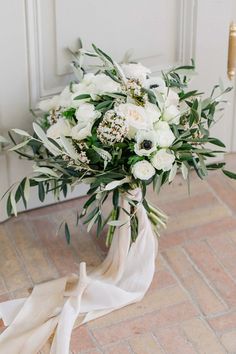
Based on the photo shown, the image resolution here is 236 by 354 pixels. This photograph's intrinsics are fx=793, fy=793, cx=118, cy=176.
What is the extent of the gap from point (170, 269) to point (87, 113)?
0.58 metres

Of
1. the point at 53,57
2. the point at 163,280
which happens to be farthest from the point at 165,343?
the point at 53,57

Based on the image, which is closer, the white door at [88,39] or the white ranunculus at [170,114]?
the white ranunculus at [170,114]

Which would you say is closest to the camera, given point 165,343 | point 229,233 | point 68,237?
point 165,343

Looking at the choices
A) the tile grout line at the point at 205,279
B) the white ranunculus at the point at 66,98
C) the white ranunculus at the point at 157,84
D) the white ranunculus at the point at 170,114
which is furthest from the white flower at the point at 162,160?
the tile grout line at the point at 205,279

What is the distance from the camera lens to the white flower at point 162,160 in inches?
84.8

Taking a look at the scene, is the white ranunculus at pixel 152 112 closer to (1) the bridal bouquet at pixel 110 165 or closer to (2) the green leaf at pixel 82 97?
(1) the bridal bouquet at pixel 110 165

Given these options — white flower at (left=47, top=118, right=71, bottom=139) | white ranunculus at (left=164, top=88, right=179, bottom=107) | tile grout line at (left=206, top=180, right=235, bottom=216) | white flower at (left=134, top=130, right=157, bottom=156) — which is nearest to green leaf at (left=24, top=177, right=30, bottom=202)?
white flower at (left=47, top=118, right=71, bottom=139)

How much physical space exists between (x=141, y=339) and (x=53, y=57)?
3.03 feet

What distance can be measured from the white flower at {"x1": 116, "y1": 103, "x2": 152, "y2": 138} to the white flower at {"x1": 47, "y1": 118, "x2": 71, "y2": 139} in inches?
6.8

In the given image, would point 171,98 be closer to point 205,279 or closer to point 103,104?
point 103,104

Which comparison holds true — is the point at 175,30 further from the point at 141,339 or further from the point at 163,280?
the point at 141,339

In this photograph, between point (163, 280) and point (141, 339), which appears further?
point (163, 280)

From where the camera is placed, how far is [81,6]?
246 cm

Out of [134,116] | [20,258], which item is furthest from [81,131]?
[20,258]
